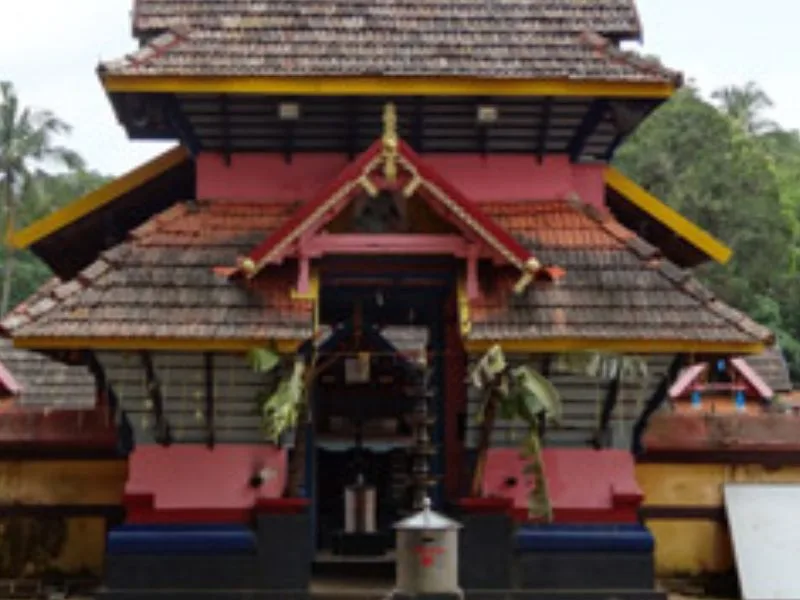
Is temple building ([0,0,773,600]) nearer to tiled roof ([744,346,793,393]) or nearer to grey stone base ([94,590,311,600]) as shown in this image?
grey stone base ([94,590,311,600])

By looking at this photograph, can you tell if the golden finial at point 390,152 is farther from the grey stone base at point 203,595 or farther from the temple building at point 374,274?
the grey stone base at point 203,595

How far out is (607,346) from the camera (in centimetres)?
1308

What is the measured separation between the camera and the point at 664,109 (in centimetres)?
5131

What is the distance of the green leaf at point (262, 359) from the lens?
42.0 ft

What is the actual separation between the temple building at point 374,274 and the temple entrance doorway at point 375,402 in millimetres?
83

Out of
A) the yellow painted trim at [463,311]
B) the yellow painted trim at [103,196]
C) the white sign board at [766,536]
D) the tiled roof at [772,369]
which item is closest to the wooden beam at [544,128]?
the yellow painted trim at [463,311]

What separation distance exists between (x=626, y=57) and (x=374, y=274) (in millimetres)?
3641

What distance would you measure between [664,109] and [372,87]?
38.9 metres

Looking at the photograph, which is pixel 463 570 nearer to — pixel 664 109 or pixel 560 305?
pixel 560 305

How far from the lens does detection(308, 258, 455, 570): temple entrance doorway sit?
564 inches

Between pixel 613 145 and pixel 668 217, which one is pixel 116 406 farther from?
pixel 668 217

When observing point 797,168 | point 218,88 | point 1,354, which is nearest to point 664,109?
point 797,168

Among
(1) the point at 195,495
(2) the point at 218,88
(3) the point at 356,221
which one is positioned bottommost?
(1) the point at 195,495

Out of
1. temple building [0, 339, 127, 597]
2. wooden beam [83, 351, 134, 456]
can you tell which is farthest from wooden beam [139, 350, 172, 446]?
temple building [0, 339, 127, 597]
